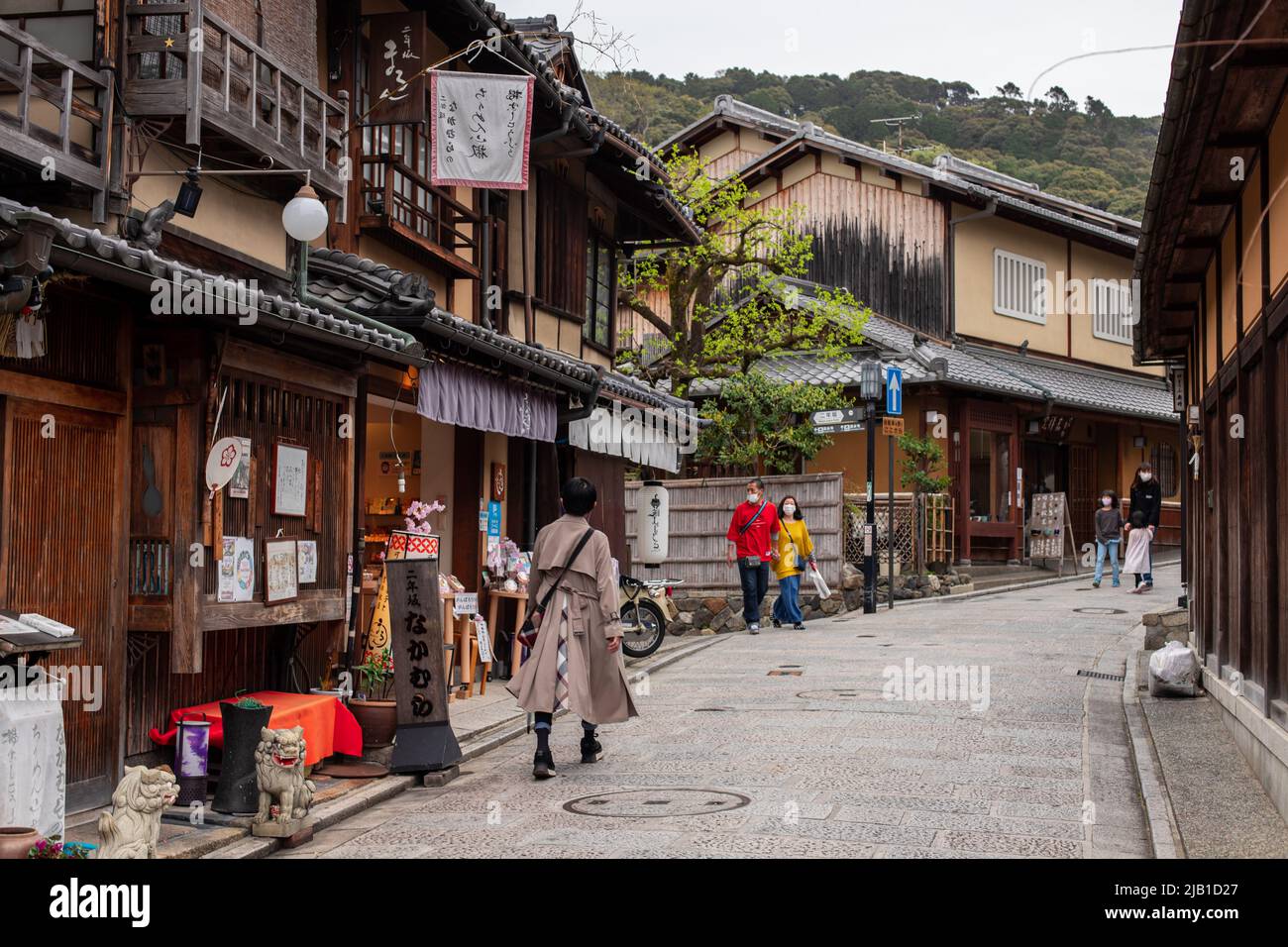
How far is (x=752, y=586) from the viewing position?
21125mm

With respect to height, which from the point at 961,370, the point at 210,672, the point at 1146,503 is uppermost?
the point at 961,370

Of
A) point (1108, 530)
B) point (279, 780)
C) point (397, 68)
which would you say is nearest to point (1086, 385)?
point (1108, 530)

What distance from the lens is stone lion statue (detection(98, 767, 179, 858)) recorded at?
21.2ft

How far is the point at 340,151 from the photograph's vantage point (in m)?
12.4

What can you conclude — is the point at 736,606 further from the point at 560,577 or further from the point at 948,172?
the point at 948,172

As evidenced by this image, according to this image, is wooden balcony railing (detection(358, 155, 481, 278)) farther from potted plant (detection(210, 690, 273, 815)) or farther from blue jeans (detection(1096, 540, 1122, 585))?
blue jeans (detection(1096, 540, 1122, 585))

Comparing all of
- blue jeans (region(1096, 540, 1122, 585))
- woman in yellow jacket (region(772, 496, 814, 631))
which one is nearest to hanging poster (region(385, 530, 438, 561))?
woman in yellow jacket (region(772, 496, 814, 631))

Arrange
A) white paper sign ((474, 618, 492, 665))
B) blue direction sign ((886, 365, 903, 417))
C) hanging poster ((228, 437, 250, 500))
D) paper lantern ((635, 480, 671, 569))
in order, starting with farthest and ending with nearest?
blue direction sign ((886, 365, 903, 417)) < paper lantern ((635, 480, 671, 569)) < white paper sign ((474, 618, 492, 665)) < hanging poster ((228, 437, 250, 500))

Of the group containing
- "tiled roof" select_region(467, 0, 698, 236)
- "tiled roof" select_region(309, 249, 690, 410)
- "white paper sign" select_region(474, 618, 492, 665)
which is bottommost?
"white paper sign" select_region(474, 618, 492, 665)

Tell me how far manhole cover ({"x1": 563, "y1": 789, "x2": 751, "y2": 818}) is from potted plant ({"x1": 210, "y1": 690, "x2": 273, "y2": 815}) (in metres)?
2.14

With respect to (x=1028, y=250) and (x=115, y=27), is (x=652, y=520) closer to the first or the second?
(x=115, y=27)

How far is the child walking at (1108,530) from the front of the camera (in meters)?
26.2

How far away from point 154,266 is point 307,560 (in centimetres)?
372

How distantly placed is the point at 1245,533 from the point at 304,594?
312 inches
